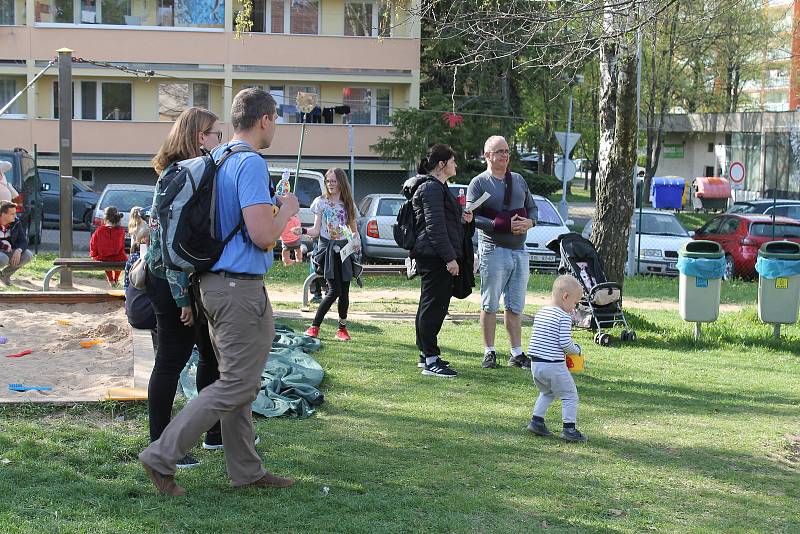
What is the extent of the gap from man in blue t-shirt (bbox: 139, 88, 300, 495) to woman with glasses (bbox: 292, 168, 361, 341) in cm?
502

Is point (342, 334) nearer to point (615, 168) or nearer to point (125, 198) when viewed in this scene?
point (615, 168)

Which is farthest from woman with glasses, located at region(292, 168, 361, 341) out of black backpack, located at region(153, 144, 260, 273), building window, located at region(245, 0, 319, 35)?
building window, located at region(245, 0, 319, 35)

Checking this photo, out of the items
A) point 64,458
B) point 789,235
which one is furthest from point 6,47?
point 64,458

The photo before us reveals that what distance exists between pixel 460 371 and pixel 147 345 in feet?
8.45

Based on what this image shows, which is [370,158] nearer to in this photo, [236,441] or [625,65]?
[625,65]

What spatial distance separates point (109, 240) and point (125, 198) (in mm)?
7501

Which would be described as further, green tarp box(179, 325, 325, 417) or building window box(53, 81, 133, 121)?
building window box(53, 81, 133, 121)

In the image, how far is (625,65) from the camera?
11.7 meters

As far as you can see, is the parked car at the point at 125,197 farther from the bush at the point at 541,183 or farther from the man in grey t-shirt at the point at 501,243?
the bush at the point at 541,183

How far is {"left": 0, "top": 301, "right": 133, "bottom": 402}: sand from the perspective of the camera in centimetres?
737

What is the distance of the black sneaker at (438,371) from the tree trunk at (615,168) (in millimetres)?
4421

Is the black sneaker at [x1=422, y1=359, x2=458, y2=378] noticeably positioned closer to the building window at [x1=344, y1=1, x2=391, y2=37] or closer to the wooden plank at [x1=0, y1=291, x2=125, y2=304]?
the wooden plank at [x1=0, y1=291, x2=125, y2=304]

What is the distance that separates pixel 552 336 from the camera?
21.1 ft

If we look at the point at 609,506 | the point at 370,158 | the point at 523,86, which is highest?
the point at 523,86
